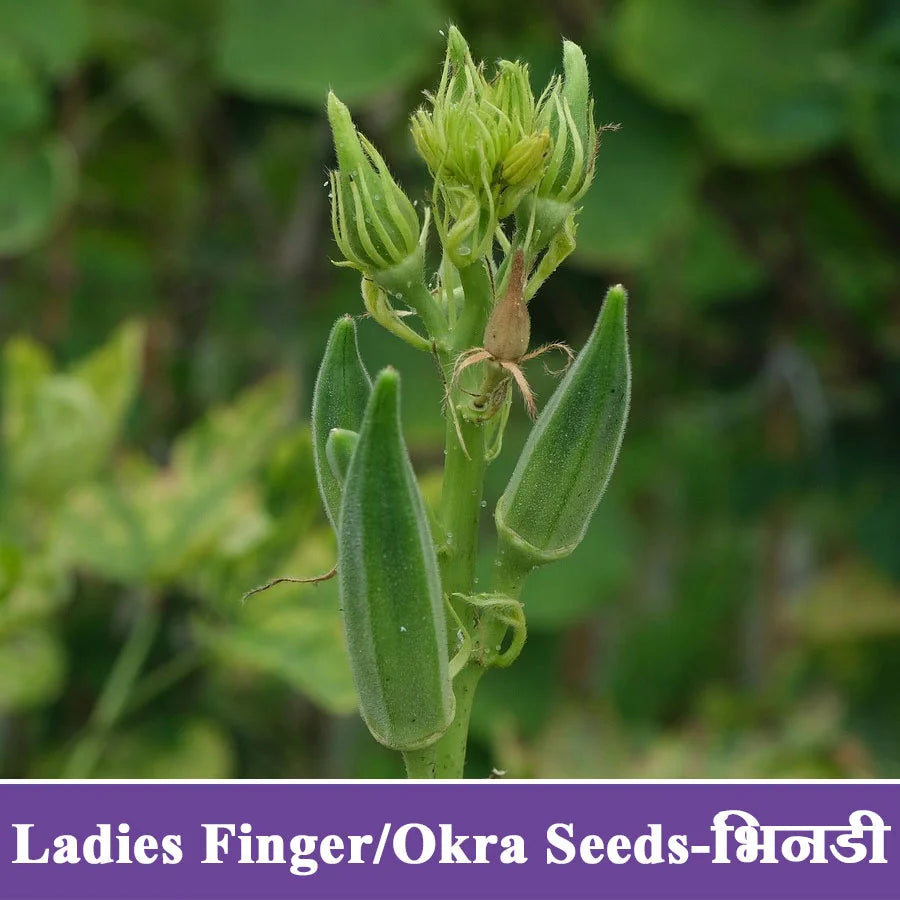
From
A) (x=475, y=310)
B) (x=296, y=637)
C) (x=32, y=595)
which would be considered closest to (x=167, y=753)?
(x=32, y=595)

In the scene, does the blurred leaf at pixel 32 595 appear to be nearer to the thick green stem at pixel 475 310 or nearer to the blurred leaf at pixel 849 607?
the thick green stem at pixel 475 310

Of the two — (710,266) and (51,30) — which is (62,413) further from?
(710,266)

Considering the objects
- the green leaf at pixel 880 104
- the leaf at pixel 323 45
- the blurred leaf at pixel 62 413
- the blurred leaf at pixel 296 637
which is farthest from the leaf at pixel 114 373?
the green leaf at pixel 880 104

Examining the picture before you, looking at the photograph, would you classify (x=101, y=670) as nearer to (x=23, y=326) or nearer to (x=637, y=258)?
(x=23, y=326)

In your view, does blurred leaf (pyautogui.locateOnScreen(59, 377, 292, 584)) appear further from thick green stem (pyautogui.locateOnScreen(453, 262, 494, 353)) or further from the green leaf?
the green leaf

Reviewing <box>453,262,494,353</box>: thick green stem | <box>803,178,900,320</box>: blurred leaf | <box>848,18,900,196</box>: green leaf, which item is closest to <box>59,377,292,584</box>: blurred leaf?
<box>453,262,494,353</box>: thick green stem
